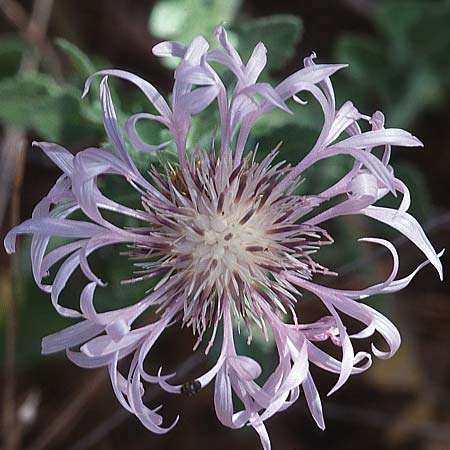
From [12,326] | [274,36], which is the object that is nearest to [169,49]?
[274,36]

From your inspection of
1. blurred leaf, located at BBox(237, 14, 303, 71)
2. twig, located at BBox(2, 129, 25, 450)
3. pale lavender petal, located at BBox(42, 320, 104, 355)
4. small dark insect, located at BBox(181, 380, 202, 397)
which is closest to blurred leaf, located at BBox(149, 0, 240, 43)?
blurred leaf, located at BBox(237, 14, 303, 71)

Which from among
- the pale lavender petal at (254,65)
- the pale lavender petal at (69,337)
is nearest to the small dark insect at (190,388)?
the pale lavender petal at (69,337)

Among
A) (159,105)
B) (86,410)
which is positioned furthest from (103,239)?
(86,410)

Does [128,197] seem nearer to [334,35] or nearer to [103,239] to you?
[103,239]

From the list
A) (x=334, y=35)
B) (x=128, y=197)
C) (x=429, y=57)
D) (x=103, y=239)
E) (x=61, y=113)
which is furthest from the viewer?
(x=334, y=35)

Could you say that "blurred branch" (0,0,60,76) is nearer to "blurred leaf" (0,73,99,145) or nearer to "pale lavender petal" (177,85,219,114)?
"blurred leaf" (0,73,99,145)

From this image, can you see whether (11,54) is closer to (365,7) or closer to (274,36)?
(274,36)
